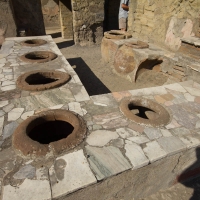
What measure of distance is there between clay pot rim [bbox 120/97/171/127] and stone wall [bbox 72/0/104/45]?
6.87 metres

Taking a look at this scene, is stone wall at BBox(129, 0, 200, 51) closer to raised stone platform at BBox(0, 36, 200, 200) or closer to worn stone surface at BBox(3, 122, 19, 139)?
raised stone platform at BBox(0, 36, 200, 200)

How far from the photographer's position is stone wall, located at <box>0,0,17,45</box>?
7.14m

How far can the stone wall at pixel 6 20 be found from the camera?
23.4 ft

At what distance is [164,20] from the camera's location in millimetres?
5582

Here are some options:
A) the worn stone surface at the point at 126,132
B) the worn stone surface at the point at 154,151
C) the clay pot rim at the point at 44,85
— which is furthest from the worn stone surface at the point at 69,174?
the clay pot rim at the point at 44,85

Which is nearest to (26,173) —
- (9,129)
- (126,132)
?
(9,129)

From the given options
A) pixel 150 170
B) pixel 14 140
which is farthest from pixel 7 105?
pixel 150 170

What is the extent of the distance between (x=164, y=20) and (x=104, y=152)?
494cm

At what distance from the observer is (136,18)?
686cm

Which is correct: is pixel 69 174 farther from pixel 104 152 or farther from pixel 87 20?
pixel 87 20

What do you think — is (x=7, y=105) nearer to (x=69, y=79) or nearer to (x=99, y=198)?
(x=69, y=79)

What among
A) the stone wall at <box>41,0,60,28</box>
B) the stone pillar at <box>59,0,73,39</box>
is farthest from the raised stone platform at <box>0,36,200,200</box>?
the stone wall at <box>41,0,60,28</box>

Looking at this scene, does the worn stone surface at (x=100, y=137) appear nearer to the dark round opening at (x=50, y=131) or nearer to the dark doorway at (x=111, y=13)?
the dark round opening at (x=50, y=131)

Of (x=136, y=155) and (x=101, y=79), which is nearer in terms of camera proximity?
(x=136, y=155)
